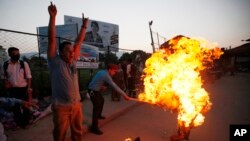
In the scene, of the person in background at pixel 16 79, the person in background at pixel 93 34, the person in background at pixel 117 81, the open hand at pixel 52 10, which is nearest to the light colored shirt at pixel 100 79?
the person in background at pixel 16 79

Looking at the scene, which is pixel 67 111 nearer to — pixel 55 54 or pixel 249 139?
pixel 55 54

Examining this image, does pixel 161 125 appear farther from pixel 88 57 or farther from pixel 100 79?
pixel 88 57

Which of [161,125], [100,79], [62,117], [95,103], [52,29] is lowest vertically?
[161,125]

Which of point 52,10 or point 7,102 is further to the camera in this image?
point 52,10

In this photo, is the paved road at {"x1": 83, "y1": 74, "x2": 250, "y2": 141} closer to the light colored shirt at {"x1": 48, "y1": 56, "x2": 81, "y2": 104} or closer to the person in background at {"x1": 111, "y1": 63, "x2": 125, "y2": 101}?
the person in background at {"x1": 111, "y1": 63, "x2": 125, "y2": 101}

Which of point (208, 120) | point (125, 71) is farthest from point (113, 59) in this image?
point (208, 120)

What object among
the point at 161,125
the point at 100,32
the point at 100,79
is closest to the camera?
the point at 100,79

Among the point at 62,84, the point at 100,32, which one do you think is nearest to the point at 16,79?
the point at 62,84

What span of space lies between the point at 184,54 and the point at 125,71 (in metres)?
8.25

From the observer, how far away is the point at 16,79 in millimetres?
6586

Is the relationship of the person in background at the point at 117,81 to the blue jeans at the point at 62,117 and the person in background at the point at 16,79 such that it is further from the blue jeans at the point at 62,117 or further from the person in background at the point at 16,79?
the blue jeans at the point at 62,117

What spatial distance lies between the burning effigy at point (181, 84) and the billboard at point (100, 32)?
50.0 ft

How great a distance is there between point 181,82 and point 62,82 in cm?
305

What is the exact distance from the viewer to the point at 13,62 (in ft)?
21.5
